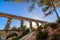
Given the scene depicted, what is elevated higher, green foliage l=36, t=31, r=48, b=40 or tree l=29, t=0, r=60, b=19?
tree l=29, t=0, r=60, b=19

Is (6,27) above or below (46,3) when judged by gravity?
below

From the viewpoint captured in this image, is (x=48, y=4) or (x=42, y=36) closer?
(x=42, y=36)

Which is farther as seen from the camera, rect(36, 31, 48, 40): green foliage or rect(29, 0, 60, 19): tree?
rect(29, 0, 60, 19): tree

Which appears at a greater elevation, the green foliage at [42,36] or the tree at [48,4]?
the tree at [48,4]

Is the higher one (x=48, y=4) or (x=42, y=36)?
(x=48, y=4)

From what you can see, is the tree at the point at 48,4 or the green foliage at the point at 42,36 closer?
the green foliage at the point at 42,36

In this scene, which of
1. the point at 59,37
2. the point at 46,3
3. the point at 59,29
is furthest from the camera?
the point at 46,3

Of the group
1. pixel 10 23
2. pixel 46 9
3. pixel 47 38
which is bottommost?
pixel 47 38

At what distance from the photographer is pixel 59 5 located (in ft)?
39.2

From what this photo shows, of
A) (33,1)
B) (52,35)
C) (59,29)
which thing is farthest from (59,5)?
(52,35)

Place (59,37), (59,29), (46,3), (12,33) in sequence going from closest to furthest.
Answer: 1. (59,37)
2. (59,29)
3. (46,3)
4. (12,33)

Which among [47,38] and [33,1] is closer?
[47,38]

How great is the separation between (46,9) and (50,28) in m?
2.46

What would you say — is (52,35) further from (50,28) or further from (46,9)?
(46,9)
